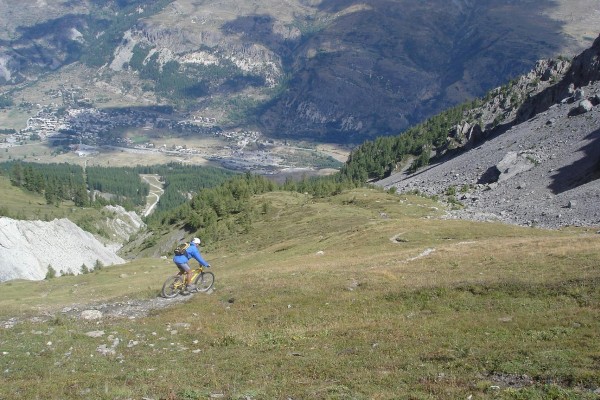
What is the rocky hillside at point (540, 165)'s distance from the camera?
8656 cm

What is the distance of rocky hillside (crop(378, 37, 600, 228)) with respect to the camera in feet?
284

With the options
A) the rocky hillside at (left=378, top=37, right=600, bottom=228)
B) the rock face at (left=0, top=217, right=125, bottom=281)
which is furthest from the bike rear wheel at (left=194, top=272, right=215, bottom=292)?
the rock face at (left=0, top=217, right=125, bottom=281)

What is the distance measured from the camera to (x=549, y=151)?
126 m

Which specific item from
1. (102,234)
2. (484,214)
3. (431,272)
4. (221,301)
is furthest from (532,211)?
(102,234)

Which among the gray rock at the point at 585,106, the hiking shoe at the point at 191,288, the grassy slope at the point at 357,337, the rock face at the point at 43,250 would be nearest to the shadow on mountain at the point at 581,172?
the gray rock at the point at 585,106

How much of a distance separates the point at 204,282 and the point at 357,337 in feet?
61.8

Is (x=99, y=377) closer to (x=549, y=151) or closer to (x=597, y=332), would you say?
(x=597, y=332)

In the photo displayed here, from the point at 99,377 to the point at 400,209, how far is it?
8532 centimetres

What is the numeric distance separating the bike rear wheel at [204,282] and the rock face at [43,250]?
58.4 metres

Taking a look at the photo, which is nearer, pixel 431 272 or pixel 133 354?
pixel 133 354

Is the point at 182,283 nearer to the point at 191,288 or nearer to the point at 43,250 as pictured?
the point at 191,288

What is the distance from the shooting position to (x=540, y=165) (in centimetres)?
11988

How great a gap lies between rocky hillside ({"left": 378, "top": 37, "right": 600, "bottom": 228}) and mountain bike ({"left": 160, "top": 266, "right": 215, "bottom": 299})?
5848 centimetres

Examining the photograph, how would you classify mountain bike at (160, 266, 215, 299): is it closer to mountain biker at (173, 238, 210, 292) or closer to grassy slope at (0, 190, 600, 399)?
mountain biker at (173, 238, 210, 292)
